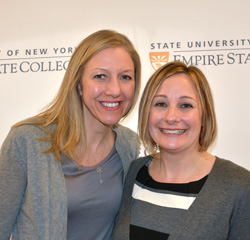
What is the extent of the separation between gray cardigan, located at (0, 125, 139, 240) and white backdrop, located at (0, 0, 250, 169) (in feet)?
3.61

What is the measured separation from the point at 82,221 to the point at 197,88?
2.55ft

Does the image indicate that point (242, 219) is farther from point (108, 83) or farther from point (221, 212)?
point (108, 83)

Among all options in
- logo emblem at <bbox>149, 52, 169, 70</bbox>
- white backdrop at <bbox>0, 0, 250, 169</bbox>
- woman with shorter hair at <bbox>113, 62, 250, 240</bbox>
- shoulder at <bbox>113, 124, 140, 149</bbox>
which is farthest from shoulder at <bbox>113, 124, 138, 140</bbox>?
logo emblem at <bbox>149, 52, 169, 70</bbox>

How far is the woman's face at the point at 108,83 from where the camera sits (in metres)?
1.41

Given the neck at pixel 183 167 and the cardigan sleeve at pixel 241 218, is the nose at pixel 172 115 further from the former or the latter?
the cardigan sleeve at pixel 241 218

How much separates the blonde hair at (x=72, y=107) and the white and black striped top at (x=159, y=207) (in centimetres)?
36

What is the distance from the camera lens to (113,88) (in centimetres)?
139

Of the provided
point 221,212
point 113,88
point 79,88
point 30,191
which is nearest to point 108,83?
point 113,88

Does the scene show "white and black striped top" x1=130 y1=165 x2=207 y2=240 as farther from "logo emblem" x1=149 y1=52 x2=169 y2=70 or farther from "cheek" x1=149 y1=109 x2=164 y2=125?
"logo emblem" x1=149 y1=52 x2=169 y2=70

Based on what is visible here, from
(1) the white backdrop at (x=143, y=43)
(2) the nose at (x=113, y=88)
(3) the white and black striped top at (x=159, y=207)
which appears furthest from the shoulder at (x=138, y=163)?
(1) the white backdrop at (x=143, y=43)

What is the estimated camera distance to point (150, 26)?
7.57 feet

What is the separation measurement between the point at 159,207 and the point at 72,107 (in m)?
0.61

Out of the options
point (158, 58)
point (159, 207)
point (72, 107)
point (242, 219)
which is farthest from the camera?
point (158, 58)

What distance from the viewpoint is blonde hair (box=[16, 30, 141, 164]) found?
142 cm
